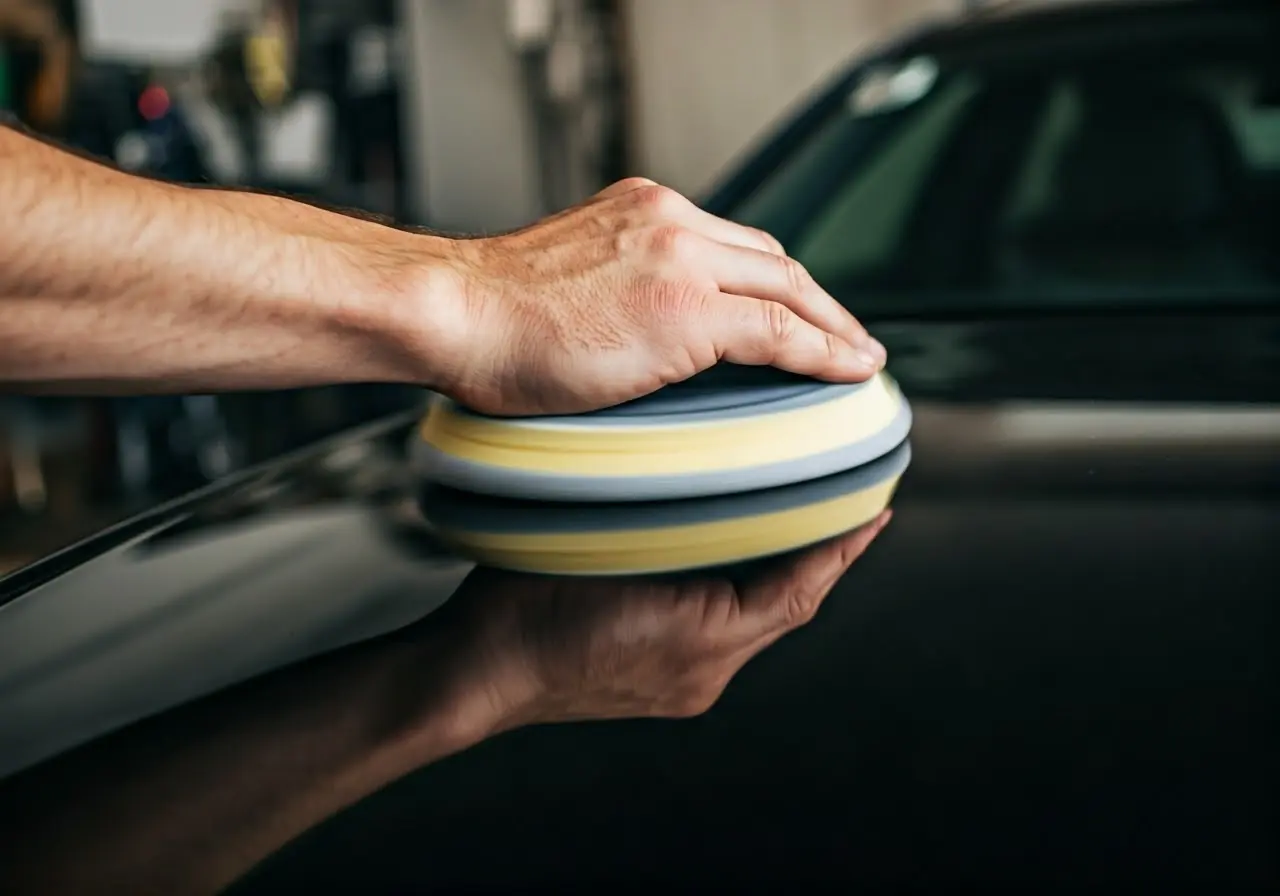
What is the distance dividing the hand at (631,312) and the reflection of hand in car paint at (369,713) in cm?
16

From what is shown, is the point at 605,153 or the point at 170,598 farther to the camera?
the point at 605,153

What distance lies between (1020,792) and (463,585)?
1.08ft

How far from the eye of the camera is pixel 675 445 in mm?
750

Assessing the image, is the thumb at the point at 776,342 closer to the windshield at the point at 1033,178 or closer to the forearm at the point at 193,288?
the forearm at the point at 193,288

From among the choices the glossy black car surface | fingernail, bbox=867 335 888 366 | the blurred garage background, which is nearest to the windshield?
the glossy black car surface

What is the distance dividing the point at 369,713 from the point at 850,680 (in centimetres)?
21

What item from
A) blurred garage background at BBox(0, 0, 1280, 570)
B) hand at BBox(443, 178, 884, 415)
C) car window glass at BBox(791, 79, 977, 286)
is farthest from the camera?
blurred garage background at BBox(0, 0, 1280, 570)

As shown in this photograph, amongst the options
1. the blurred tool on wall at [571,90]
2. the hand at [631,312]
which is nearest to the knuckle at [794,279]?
the hand at [631,312]

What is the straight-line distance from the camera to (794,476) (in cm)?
77

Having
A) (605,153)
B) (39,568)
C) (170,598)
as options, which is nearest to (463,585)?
(170,598)

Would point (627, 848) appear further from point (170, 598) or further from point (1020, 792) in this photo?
point (170, 598)

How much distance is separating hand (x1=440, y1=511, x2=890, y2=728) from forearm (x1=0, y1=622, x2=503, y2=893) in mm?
23

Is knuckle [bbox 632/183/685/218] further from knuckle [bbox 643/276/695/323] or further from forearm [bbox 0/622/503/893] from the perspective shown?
forearm [bbox 0/622/503/893]

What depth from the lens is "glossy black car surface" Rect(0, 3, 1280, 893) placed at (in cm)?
41
